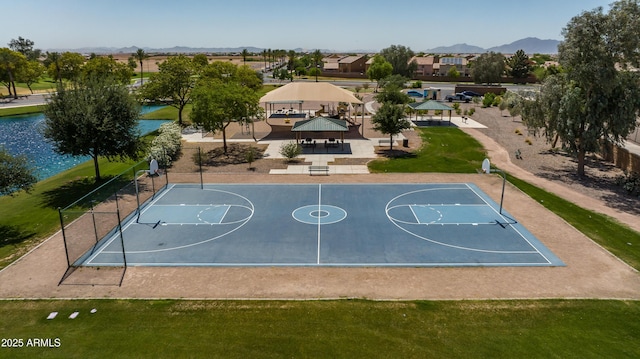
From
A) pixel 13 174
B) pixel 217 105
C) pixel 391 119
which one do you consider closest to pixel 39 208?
pixel 13 174

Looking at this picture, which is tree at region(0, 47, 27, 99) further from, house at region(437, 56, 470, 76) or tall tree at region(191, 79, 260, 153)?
house at region(437, 56, 470, 76)

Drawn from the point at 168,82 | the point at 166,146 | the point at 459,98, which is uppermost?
the point at 168,82

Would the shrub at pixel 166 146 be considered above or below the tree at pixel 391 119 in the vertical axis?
below

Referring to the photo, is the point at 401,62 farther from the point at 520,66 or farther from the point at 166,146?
the point at 166,146

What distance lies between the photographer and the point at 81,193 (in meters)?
32.7

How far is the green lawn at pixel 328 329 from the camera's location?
15.6m

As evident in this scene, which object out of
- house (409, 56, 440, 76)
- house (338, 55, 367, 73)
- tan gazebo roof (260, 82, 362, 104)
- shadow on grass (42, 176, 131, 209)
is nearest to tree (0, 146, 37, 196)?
shadow on grass (42, 176, 131, 209)

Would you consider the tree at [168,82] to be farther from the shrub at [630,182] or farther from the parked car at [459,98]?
the parked car at [459,98]

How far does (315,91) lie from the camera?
58.0m

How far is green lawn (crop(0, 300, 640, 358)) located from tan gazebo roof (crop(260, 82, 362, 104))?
41018 mm

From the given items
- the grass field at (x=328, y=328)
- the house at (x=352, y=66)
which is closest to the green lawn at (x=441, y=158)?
the grass field at (x=328, y=328)

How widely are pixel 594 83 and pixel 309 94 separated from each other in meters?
34.4

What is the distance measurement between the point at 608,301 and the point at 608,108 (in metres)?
22.2

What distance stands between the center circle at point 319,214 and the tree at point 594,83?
22.2 metres
